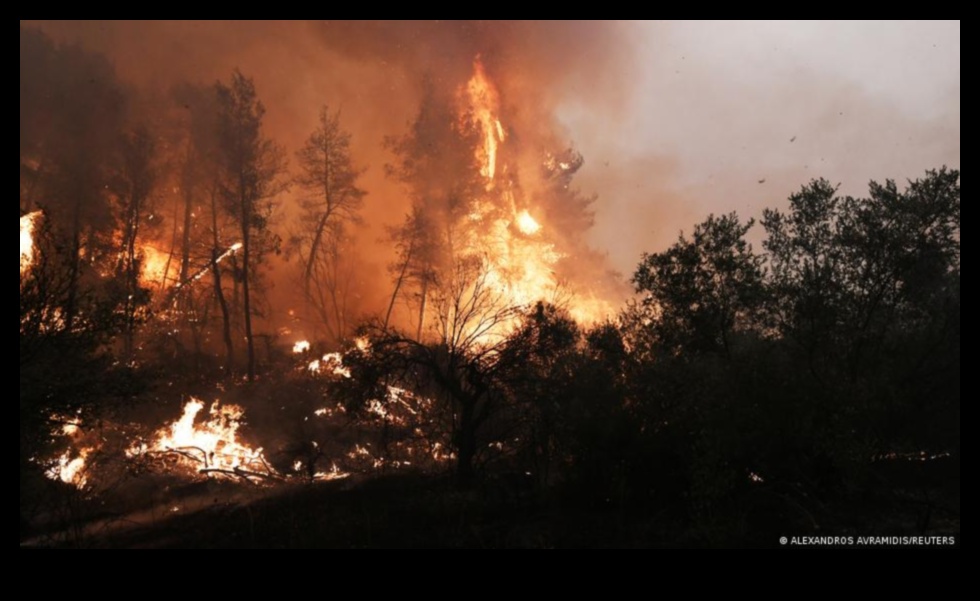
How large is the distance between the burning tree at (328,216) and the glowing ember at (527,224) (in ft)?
47.2

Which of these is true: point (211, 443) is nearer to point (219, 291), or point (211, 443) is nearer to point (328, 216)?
point (219, 291)

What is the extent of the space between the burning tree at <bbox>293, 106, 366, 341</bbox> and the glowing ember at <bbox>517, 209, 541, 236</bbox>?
14.4m

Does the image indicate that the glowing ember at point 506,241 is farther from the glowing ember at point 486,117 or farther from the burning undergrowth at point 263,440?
the burning undergrowth at point 263,440

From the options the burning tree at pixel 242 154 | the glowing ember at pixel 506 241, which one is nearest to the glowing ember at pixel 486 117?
the glowing ember at pixel 506 241

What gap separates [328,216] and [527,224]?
17.7m

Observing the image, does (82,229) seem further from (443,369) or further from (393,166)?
(443,369)

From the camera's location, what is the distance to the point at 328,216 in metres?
45.0

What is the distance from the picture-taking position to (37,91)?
34.5 meters

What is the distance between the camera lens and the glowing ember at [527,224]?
47972 mm

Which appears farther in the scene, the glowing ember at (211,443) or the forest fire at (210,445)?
the glowing ember at (211,443)

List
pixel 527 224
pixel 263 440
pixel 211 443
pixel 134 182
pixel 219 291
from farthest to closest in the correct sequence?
pixel 527 224 → pixel 134 182 → pixel 219 291 → pixel 263 440 → pixel 211 443

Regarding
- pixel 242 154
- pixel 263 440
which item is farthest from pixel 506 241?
pixel 263 440

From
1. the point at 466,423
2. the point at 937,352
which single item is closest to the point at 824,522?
the point at 937,352

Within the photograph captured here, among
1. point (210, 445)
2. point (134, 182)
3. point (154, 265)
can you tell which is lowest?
point (210, 445)
